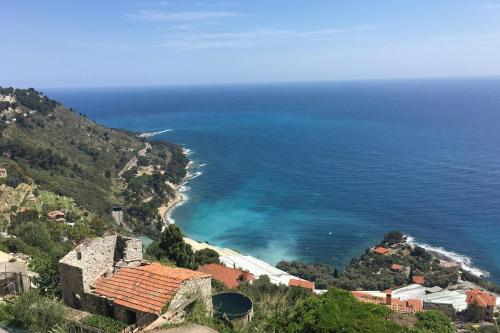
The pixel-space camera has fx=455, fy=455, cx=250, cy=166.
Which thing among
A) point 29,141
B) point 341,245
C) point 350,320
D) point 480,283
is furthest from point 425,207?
point 29,141

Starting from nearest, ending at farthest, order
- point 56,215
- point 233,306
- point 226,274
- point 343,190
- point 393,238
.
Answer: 1. point 233,306
2. point 226,274
3. point 56,215
4. point 393,238
5. point 343,190

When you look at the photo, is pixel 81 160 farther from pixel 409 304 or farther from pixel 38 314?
pixel 38 314

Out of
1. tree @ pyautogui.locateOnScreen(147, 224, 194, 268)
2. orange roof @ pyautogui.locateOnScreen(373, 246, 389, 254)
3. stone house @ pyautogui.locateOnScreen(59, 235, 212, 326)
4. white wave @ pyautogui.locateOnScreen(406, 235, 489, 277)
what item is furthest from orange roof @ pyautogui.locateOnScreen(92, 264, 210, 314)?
white wave @ pyautogui.locateOnScreen(406, 235, 489, 277)

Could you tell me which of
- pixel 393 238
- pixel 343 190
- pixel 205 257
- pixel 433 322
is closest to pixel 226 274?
pixel 205 257

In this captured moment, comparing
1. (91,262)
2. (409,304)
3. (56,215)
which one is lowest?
(409,304)

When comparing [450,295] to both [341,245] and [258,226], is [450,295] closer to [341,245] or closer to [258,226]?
[341,245]

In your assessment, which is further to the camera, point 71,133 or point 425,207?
point 71,133

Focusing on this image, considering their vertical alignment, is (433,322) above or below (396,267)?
above
